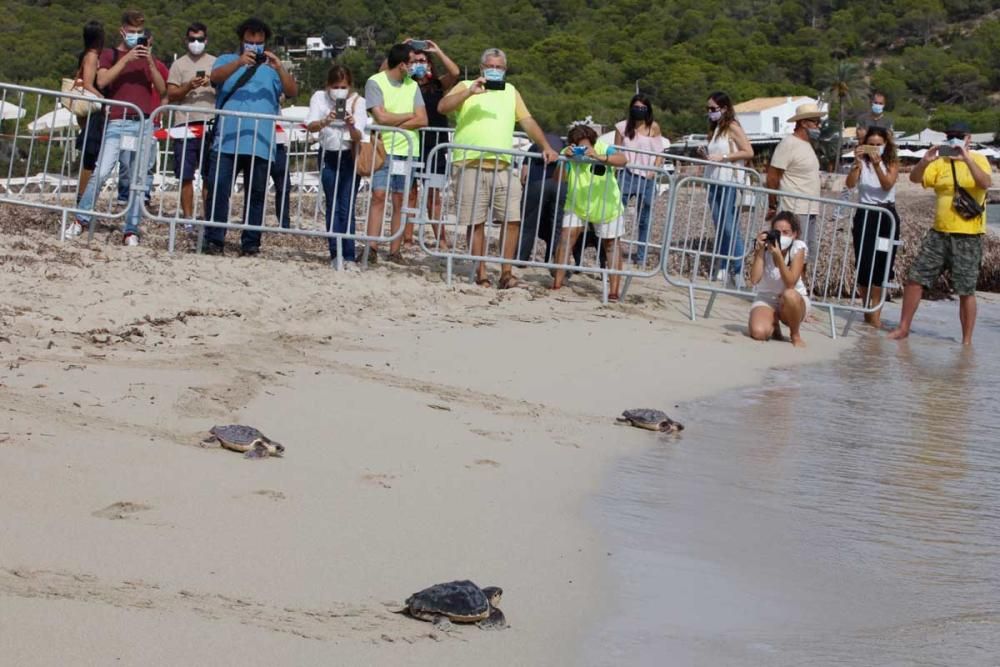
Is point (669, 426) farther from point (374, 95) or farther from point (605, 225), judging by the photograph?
point (374, 95)

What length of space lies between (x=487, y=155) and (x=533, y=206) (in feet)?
2.16

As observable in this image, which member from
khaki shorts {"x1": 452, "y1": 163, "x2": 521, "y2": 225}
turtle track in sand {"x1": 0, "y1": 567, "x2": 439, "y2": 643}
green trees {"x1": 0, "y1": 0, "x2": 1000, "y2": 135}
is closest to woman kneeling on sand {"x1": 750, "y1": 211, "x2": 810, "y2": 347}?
khaki shorts {"x1": 452, "y1": 163, "x2": 521, "y2": 225}

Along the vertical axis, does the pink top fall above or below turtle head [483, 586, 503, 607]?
above

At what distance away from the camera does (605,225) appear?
1048cm

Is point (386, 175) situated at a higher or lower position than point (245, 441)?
higher

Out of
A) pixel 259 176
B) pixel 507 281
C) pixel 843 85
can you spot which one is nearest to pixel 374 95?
pixel 259 176

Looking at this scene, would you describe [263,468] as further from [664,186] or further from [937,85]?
[937,85]

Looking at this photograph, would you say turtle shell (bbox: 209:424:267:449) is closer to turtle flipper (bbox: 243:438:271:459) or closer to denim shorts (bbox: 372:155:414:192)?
turtle flipper (bbox: 243:438:271:459)

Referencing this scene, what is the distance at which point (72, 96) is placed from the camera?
30.5 feet

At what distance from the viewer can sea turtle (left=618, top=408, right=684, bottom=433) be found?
20.9 ft

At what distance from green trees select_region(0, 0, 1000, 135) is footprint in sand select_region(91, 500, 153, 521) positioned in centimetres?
7978

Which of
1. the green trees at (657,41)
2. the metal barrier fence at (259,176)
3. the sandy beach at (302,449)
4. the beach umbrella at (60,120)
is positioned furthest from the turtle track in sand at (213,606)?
the green trees at (657,41)

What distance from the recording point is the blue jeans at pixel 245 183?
32.0ft

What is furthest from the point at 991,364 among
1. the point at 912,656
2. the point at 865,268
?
the point at 912,656
